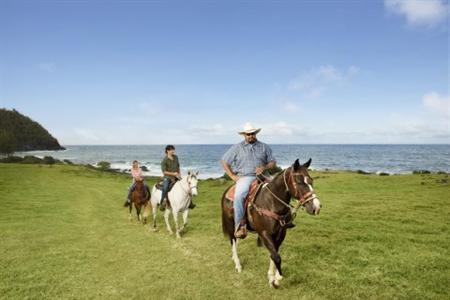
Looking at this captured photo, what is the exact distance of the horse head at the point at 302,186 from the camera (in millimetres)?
7109

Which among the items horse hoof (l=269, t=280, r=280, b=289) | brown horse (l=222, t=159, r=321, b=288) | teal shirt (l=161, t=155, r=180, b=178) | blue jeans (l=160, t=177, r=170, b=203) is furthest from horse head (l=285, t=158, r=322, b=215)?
blue jeans (l=160, t=177, r=170, b=203)

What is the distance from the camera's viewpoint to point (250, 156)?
29.4 ft

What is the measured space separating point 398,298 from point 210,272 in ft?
14.2

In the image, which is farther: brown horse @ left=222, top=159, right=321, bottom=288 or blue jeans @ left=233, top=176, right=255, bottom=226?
blue jeans @ left=233, top=176, right=255, bottom=226

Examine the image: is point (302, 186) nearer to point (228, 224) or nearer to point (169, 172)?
point (228, 224)

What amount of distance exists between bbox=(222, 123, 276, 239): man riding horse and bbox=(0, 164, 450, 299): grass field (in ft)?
5.12

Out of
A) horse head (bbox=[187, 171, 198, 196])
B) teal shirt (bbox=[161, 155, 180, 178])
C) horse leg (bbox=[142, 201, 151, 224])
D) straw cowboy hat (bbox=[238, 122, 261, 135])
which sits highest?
straw cowboy hat (bbox=[238, 122, 261, 135])

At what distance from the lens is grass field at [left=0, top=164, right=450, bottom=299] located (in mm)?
8328

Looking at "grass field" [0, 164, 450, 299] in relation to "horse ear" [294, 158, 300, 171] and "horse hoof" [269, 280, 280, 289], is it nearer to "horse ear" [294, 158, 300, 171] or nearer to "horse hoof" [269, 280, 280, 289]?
"horse hoof" [269, 280, 280, 289]

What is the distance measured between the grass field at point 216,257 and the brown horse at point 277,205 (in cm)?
106

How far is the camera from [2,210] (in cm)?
1977

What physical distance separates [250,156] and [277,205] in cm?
148

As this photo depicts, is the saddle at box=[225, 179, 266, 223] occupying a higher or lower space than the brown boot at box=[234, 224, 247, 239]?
higher

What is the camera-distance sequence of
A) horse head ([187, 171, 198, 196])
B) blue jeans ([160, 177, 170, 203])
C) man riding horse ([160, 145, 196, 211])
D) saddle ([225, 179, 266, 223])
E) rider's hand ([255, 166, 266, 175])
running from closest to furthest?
saddle ([225, 179, 266, 223])
rider's hand ([255, 166, 266, 175])
horse head ([187, 171, 198, 196])
man riding horse ([160, 145, 196, 211])
blue jeans ([160, 177, 170, 203])
